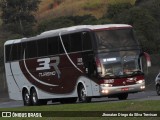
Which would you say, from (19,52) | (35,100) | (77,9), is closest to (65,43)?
(35,100)

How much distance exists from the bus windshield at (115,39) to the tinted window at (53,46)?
10.4ft

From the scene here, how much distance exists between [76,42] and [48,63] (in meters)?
3.01

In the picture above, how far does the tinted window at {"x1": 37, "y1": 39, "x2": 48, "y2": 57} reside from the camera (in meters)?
33.8

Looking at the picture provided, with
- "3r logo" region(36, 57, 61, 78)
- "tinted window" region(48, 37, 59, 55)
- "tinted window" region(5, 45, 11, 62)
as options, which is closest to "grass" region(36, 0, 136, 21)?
"tinted window" region(5, 45, 11, 62)

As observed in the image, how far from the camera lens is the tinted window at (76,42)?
31000mm

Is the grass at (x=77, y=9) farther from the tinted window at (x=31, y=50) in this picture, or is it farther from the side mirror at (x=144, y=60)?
the side mirror at (x=144, y=60)

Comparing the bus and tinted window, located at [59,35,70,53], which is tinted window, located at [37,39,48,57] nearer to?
the bus

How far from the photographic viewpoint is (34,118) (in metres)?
20.0

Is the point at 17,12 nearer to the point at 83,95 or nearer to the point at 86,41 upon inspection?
the point at 83,95

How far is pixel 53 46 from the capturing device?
3303 cm

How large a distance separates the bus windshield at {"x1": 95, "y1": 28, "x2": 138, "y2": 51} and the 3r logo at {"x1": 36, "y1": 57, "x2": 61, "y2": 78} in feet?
10.4

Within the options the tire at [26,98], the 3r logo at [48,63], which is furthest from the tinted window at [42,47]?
the tire at [26,98]

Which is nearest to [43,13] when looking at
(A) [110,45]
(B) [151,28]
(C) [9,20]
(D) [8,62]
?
(C) [9,20]

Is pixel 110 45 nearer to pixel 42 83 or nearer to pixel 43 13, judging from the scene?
pixel 42 83
